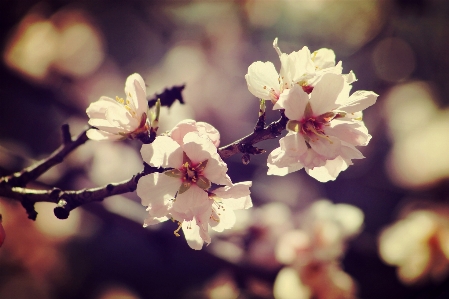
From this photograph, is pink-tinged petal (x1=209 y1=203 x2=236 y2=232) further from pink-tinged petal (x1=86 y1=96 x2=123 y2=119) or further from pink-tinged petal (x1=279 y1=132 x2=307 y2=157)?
pink-tinged petal (x1=86 y1=96 x2=123 y2=119)

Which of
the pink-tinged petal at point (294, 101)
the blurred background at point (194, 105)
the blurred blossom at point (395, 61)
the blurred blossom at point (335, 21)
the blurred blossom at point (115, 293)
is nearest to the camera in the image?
the pink-tinged petal at point (294, 101)

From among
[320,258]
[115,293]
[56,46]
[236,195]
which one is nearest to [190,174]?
[236,195]

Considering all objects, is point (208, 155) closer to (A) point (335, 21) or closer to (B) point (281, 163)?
(B) point (281, 163)

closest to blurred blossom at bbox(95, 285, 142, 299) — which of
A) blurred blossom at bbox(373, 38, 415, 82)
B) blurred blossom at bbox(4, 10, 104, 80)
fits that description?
blurred blossom at bbox(4, 10, 104, 80)

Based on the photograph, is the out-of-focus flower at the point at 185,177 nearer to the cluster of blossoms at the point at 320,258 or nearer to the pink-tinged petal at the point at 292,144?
the pink-tinged petal at the point at 292,144

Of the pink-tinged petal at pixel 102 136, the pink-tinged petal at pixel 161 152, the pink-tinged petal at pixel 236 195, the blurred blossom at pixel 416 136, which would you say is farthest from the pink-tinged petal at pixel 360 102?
the blurred blossom at pixel 416 136

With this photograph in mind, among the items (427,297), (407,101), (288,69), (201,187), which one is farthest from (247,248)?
(407,101)
